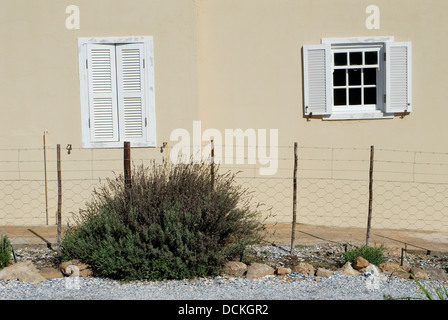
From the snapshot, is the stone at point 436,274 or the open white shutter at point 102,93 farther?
the open white shutter at point 102,93

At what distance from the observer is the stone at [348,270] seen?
5.85 metres

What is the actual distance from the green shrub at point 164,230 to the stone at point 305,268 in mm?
547

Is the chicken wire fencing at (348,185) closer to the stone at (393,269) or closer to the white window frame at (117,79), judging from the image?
the white window frame at (117,79)

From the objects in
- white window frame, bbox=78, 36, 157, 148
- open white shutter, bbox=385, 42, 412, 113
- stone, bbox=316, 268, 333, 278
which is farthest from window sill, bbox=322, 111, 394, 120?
stone, bbox=316, 268, 333, 278

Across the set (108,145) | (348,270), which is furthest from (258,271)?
(108,145)

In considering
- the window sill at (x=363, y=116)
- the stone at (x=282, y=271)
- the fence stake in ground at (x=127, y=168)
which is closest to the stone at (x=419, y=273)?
the stone at (x=282, y=271)

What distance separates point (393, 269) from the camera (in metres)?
5.96

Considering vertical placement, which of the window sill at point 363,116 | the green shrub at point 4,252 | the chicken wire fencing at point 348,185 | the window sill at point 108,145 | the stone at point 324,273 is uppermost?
the window sill at point 363,116

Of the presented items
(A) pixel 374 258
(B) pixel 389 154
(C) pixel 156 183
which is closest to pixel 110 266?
(C) pixel 156 183

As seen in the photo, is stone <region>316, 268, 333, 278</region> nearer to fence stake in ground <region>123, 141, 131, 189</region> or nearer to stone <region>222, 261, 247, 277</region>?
stone <region>222, 261, 247, 277</region>

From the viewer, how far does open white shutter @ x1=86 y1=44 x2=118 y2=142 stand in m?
8.10

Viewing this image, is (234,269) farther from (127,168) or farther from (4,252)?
(4,252)

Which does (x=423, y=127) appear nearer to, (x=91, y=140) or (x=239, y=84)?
(x=239, y=84)
